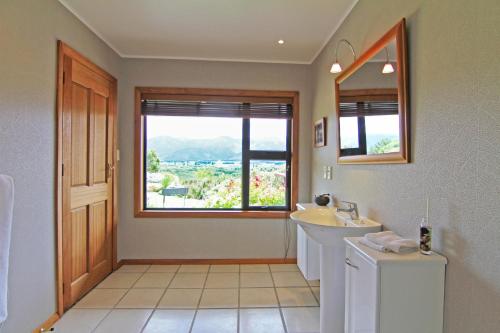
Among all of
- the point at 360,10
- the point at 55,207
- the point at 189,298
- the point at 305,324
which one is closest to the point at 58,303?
the point at 55,207

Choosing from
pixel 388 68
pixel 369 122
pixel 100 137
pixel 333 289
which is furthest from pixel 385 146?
pixel 100 137

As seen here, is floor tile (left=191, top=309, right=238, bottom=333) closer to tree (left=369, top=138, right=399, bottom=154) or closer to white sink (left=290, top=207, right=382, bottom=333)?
white sink (left=290, top=207, right=382, bottom=333)

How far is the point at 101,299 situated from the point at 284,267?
6.44 ft

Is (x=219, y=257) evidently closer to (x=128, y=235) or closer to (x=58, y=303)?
(x=128, y=235)

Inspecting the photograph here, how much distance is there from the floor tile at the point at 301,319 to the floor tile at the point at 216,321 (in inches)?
16.7

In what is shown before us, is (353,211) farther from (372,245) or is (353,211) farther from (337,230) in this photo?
(372,245)

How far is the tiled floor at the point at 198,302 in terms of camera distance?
2.17 metres

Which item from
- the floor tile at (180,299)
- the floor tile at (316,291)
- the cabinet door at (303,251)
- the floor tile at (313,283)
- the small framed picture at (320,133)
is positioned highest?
the small framed picture at (320,133)

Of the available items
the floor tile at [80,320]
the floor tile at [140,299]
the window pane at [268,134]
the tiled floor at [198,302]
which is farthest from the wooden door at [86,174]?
the window pane at [268,134]

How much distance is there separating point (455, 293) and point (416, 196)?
0.46m

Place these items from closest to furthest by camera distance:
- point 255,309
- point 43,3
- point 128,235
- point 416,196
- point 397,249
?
point 397,249
point 416,196
point 43,3
point 255,309
point 128,235

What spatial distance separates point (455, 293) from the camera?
117 cm

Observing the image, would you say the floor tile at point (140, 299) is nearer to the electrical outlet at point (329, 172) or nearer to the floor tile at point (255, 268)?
the floor tile at point (255, 268)

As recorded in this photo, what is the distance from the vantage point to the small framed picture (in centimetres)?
289
